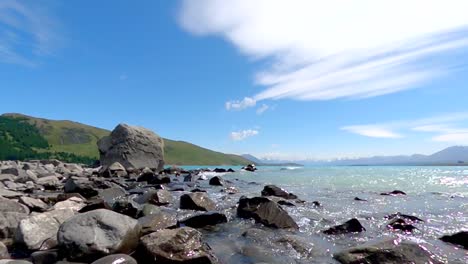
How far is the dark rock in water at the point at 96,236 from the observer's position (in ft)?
25.2

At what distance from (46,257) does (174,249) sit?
112 inches

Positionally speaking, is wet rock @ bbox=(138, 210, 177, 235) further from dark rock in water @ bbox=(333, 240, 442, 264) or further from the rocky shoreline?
dark rock in water @ bbox=(333, 240, 442, 264)

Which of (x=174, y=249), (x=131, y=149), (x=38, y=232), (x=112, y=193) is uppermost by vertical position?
(x=131, y=149)

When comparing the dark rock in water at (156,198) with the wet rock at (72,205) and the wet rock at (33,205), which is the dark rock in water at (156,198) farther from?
the wet rock at (33,205)

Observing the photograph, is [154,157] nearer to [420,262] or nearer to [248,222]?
[248,222]

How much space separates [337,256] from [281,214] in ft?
13.4

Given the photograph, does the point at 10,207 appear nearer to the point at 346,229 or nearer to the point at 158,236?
the point at 158,236

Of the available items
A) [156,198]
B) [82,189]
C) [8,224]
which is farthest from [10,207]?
[82,189]

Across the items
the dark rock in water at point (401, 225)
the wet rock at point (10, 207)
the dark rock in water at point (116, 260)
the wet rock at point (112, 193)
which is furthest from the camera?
the wet rock at point (112, 193)

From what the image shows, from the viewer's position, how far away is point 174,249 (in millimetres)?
8055

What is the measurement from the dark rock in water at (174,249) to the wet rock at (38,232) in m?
2.61

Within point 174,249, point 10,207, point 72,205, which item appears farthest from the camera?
point 72,205

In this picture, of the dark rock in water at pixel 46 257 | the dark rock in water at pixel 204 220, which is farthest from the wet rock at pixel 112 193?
the dark rock in water at pixel 46 257

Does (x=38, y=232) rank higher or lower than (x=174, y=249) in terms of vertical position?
higher
